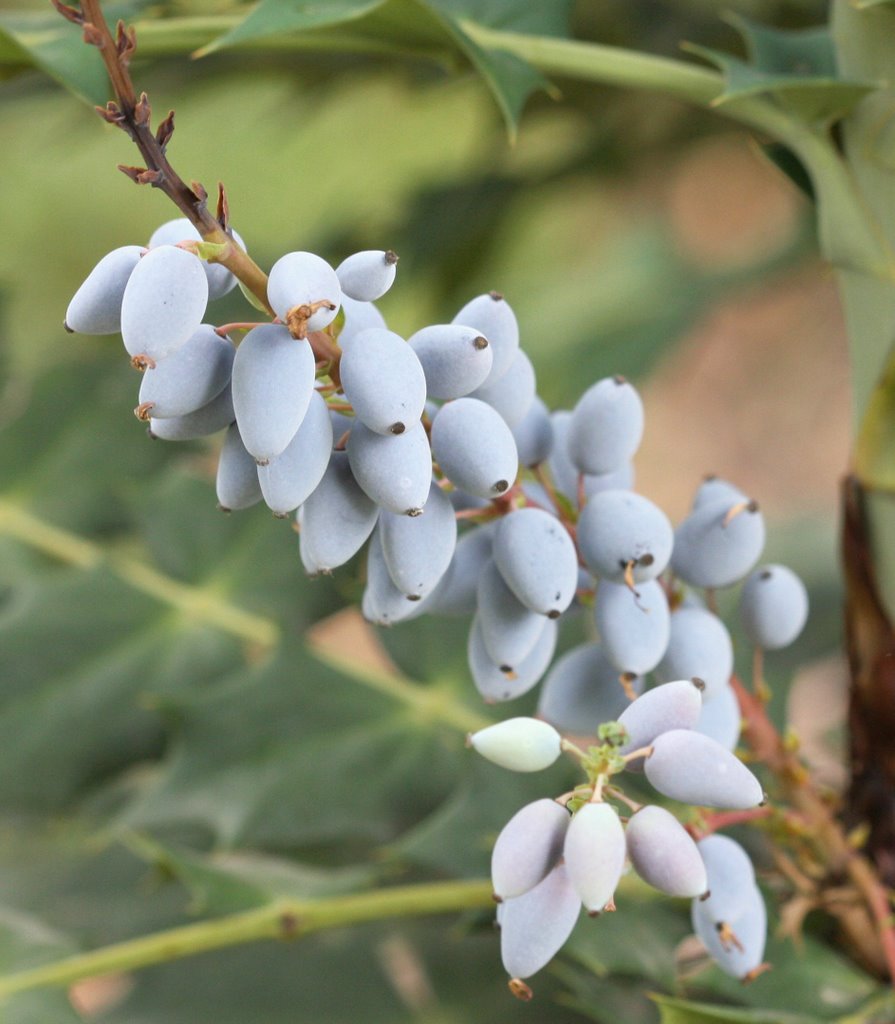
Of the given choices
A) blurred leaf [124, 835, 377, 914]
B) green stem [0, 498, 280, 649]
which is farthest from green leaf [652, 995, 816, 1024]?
green stem [0, 498, 280, 649]

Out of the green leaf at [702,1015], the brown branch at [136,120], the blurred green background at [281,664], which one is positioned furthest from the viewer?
the blurred green background at [281,664]

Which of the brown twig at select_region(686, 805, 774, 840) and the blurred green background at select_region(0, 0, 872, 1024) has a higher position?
the brown twig at select_region(686, 805, 774, 840)

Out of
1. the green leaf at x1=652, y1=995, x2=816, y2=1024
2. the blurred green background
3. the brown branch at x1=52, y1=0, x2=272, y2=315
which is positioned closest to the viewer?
the brown branch at x1=52, y1=0, x2=272, y2=315

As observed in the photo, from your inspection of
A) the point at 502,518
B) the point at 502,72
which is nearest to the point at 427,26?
the point at 502,72

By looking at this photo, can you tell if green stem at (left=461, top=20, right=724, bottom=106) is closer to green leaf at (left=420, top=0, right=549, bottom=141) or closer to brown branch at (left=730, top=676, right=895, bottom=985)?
green leaf at (left=420, top=0, right=549, bottom=141)

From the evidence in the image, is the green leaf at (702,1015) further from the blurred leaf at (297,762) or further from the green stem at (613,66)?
the green stem at (613,66)

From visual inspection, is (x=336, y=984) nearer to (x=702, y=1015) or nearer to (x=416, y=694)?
(x=416, y=694)

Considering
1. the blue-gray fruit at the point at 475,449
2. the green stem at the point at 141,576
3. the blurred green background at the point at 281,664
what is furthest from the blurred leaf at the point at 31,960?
the blue-gray fruit at the point at 475,449
